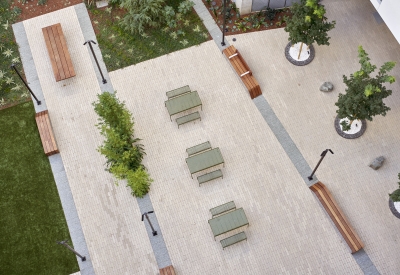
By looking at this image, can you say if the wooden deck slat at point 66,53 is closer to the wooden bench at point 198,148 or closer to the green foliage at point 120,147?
the green foliage at point 120,147

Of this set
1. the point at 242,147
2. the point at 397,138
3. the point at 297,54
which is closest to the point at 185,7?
the point at 297,54

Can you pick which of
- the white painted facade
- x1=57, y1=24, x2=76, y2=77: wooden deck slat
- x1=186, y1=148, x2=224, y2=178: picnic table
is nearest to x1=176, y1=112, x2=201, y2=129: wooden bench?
x1=186, y1=148, x2=224, y2=178: picnic table

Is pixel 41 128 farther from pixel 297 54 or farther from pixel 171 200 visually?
pixel 297 54

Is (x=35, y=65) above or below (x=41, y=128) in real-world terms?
above

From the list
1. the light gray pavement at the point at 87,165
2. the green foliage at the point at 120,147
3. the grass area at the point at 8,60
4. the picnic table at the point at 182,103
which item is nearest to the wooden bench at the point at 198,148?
the picnic table at the point at 182,103

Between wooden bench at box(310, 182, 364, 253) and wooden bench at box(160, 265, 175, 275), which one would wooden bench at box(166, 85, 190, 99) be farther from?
wooden bench at box(160, 265, 175, 275)

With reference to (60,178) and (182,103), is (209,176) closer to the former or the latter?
(182,103)
